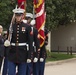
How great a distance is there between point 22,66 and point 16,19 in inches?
41.5

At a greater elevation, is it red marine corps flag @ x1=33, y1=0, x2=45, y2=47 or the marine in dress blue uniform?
red marine corps flag @ x1=33, y1=0, x2=45, y2=47

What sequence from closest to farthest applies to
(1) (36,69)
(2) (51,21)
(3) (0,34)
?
(1) (36,69), (3) (0,34), (2) (51,21)

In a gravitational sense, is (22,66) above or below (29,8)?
A: below

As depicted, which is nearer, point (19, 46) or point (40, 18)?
point (19, 46)

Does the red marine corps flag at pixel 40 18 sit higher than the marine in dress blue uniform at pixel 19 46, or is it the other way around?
the red marine corps flag at pixel 40 18

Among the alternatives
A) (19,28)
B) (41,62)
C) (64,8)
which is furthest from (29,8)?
(19,28)

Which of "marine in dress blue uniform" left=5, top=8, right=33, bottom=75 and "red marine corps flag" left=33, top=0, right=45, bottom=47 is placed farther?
"red marine corps flag" left=33, top=0, right=45, bottom=47

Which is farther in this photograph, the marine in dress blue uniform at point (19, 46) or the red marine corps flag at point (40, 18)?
the red marine corps flag at point (40, 18)

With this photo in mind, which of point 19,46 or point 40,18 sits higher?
point 40,18

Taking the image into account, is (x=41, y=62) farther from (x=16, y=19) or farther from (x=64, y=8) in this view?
(x=64, y=8)

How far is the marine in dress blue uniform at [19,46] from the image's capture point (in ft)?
26.6

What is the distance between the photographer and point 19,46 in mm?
8195

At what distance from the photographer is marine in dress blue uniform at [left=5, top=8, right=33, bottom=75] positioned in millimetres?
8117

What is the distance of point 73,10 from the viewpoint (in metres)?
25.9
